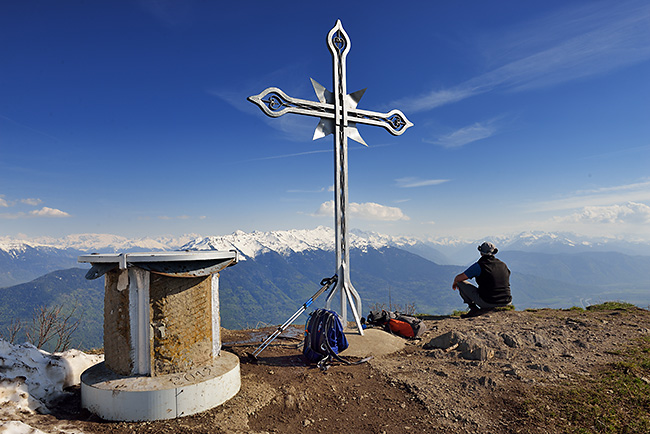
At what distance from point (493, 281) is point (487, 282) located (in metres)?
0.14

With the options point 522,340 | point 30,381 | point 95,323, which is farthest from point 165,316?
point 95,323

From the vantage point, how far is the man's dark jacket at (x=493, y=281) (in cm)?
926

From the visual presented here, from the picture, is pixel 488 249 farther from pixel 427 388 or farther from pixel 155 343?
pixel 155 343

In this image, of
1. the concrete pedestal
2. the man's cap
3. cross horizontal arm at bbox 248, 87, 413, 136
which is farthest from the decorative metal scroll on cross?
the man's cap

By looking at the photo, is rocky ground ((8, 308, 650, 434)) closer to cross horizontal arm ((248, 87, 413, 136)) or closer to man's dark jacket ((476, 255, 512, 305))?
man's dark jacket ((476, 255, 512, 305))

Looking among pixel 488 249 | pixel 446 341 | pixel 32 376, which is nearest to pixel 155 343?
pixel 32 376

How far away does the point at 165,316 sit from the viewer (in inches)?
182

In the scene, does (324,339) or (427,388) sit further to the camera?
(324,339)

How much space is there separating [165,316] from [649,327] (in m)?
9.40

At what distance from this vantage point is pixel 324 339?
6352mm

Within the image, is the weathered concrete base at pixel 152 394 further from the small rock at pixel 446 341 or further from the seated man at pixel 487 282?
the seated man at pixel 487 282

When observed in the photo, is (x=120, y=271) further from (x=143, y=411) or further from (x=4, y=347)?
(x=4, y=347)

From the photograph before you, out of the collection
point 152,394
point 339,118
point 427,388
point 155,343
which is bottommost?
point 427,388

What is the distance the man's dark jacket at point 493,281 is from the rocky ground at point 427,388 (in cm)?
171
